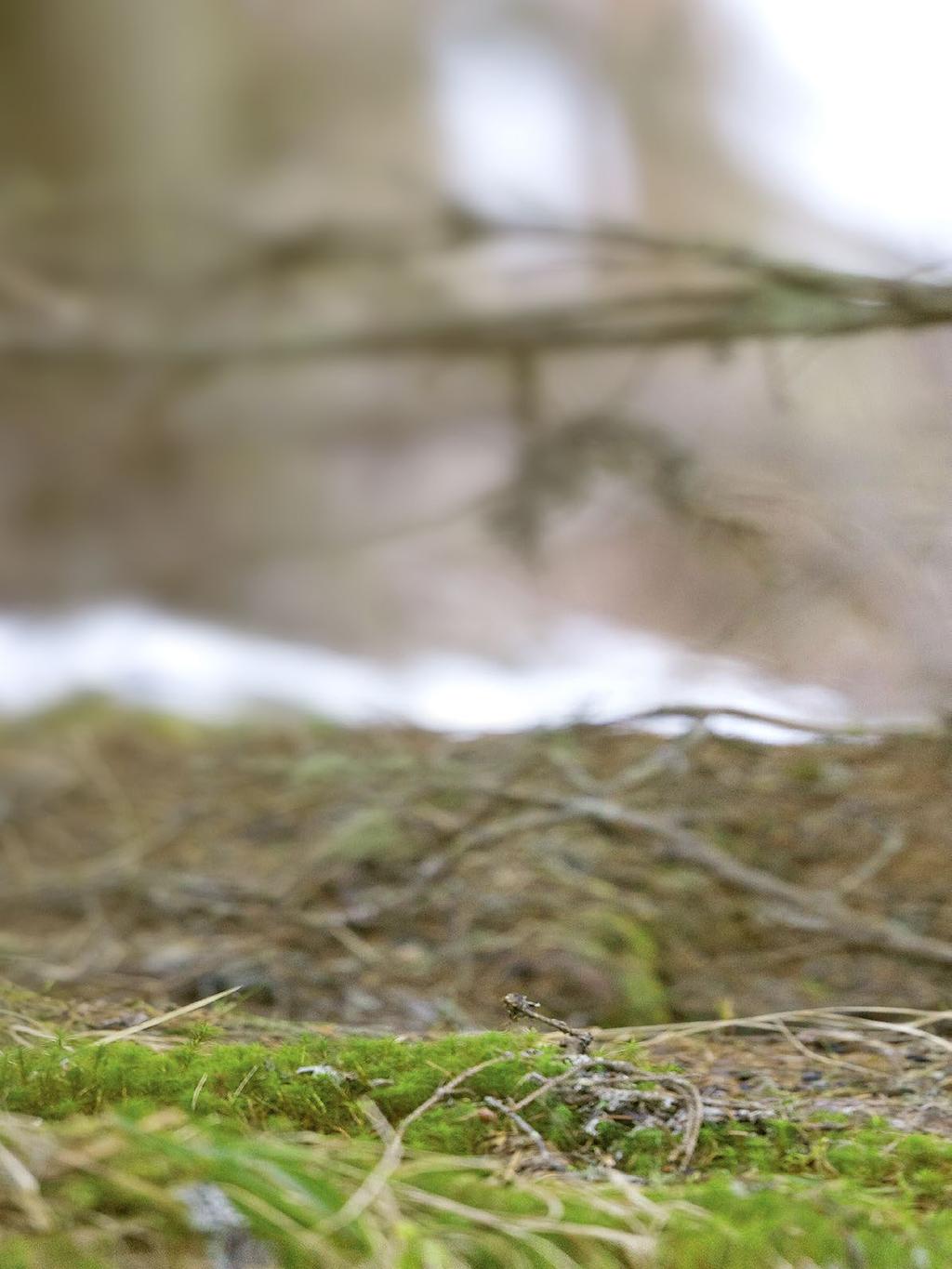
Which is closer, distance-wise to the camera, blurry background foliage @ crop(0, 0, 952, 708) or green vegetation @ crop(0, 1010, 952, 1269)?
green vegetation @ crop(0, 1010, 952, 1269)

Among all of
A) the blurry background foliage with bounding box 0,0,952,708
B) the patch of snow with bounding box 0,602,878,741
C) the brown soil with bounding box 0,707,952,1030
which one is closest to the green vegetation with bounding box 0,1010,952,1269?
the brown soil with bounding box 0,707,952,1030

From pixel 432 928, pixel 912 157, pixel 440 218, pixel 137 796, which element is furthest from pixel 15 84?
pixel 432 928

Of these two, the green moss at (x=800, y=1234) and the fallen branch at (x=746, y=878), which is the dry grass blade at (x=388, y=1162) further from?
the fallen branch at (x=746, y=878)

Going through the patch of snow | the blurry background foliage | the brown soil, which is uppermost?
the blurry background foliage

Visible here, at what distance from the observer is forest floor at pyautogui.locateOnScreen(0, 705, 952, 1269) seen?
19.5 inches

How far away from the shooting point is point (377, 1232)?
48 centimetres

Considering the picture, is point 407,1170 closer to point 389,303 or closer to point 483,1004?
point 483,1004

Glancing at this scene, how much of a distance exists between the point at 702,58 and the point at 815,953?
1622 mm

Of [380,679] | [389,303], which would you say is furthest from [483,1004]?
[389,303]

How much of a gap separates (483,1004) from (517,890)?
0.19 meters

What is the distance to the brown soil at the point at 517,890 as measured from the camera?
0.94m

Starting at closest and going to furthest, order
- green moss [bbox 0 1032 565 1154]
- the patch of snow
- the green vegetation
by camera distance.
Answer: the green vegetation → green moss [bbox 0 1032 565 1154] → the patch of snow

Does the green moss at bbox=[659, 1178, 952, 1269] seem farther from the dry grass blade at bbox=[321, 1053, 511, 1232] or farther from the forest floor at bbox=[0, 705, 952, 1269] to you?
the dry grass blade at bbox=[321, 1053, 511, 1232]

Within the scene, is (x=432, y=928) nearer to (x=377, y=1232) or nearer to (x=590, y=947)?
(x=590, y=947)
